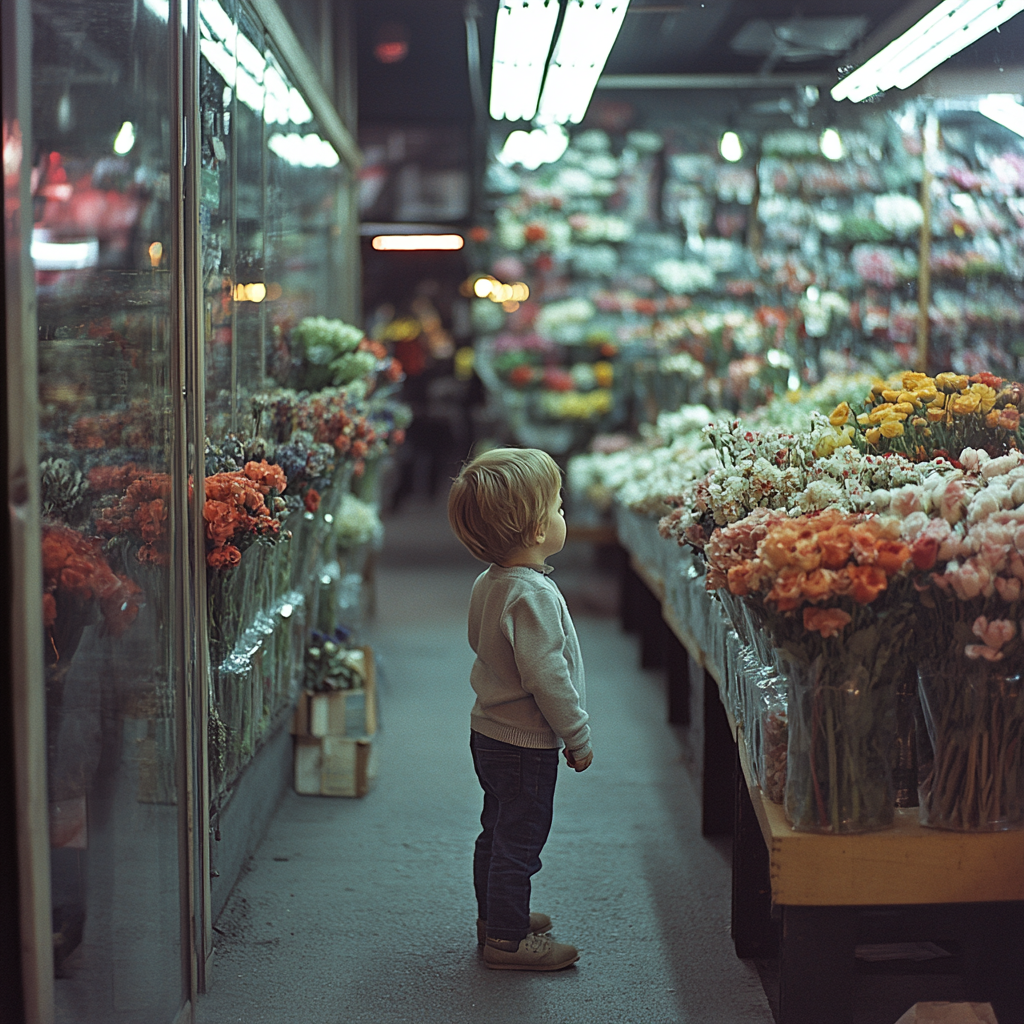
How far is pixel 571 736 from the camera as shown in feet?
7.62

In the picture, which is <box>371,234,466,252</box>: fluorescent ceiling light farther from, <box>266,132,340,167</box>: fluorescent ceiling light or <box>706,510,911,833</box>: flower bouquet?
<box>706,510,911,833</box>: flower bouquet

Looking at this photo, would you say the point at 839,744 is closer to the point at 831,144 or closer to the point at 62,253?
the point at 62,253

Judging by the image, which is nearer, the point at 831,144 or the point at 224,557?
the point at 224,557

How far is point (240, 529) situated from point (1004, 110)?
3.11 metres

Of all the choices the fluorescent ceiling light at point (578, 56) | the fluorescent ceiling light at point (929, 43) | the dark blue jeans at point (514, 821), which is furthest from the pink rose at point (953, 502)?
the fluorescent ceiling light at point (578, 56)

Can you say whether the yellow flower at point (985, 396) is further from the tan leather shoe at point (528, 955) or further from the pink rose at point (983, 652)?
the tan leather shoe at point (528, 955)

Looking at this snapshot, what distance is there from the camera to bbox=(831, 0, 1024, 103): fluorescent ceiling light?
11.2 feet

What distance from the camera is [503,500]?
233 cm

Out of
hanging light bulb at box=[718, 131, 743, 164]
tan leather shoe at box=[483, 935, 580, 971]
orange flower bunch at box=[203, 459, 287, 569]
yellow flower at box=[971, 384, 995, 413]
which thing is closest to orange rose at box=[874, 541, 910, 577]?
yellow flower at box=[971, 384, 995, 413]

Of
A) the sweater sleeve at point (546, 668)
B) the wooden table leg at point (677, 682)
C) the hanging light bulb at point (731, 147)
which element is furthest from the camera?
the hanging light bulb at point (731, 147)

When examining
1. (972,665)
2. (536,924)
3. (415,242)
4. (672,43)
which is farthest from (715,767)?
(415,242)

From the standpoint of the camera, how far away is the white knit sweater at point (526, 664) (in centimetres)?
232

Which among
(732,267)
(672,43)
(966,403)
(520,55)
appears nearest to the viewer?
(966,403)

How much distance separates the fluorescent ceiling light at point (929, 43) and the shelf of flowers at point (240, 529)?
218 centimetres
